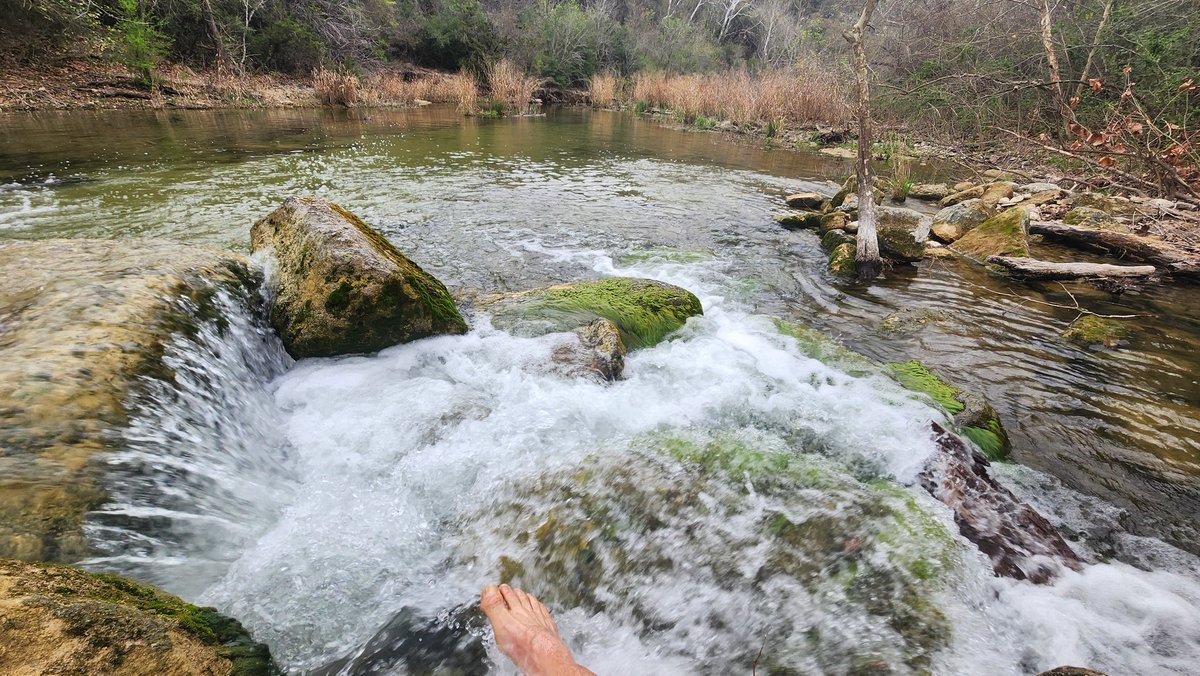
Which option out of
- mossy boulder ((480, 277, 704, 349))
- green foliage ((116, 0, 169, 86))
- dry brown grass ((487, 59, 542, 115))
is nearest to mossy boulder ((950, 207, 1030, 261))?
mossy boulder ((480, 277, 704, 349))

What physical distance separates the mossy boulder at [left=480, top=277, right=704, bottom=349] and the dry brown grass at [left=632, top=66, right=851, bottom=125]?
A: 1227cm

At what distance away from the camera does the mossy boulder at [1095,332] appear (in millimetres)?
4512

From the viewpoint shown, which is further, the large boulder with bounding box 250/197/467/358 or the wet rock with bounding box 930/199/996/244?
the wet rock with bounding box 930/199/996/244

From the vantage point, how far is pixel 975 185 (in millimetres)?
10266

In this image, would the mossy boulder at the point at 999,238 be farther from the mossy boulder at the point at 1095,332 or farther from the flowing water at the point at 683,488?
the mossy boulder at the point at 1095,332

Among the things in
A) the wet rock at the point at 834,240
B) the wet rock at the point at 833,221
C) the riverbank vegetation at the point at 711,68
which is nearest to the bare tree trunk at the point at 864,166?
the wet rock at the point at 834,240

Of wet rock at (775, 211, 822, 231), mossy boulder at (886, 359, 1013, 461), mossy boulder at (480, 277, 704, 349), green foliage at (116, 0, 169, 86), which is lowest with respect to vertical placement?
mossy boulder at (886, 359, 1013, 461)

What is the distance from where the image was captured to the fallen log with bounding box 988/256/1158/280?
5.53 metres

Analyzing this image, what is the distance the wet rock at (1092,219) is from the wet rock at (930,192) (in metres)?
3.05

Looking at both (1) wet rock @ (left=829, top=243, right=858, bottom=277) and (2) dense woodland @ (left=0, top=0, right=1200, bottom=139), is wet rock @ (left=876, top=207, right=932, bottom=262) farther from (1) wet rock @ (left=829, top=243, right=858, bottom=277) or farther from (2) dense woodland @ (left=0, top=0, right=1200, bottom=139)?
(2) dense woodland @ (left=0, top=0, right=1200, bottom=139)

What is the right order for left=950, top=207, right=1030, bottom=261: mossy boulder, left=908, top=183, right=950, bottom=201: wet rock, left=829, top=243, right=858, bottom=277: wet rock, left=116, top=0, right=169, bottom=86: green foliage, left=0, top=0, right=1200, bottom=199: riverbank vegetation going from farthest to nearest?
left=116, top=0, right=169, bottom=86: green foliage < left=908, top=183, right=950, bottom=201: wet rock < left=0, top=0, right=1200, bottom=199: riverbank vegetation < left=950, top=207, right=1030, bottom=261: mossy boulder < left=829, top=243, right=858, bottom=277: wet rock

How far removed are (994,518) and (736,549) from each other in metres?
1.35

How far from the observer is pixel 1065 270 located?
579cm

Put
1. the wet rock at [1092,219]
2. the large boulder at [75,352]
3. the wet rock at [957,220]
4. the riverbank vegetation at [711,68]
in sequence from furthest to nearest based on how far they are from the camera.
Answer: the riverbank vegetation at [711,68]
the wet rock at [957,220]
the wet rock at [1092,219]
the large boulder at [75,352]
